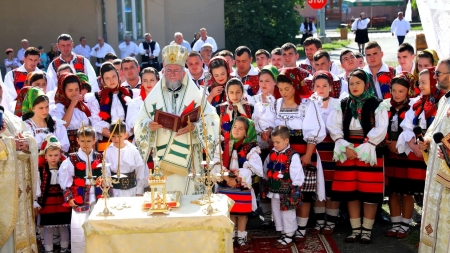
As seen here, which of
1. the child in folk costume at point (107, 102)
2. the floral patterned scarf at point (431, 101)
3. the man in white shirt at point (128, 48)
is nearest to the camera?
the floral patterned scarf at point (431, 101)

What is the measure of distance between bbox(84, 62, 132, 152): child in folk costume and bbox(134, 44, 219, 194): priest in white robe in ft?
4.59

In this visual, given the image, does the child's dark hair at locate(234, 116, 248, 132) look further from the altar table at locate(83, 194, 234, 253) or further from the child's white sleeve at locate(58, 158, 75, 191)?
the altar table at locate(83, 194, 234, 253)

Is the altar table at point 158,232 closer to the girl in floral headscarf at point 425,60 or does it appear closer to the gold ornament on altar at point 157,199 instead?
the gold ornament on altar at point 157,199

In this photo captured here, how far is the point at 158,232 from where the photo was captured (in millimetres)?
4594

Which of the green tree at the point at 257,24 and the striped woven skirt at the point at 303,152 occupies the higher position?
the green tree at the point at 257,24

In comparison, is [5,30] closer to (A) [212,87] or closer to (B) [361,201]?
(A) [212,87]

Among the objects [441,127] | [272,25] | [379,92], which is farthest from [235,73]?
[272,25]

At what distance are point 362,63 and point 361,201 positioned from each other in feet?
8.49

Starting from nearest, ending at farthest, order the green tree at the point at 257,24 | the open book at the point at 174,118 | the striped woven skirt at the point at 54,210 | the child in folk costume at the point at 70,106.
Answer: the open book at the point at 174,118 < the striped woven skirt at the point at 54,210 < the child in folk costume at the point at 70,106 < the green tree at the point at 257,24

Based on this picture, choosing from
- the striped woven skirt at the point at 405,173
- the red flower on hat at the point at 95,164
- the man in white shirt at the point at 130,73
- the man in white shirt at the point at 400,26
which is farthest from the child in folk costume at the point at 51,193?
the man in white shirt at the point at 400,26

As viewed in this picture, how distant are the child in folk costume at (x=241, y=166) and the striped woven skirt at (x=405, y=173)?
4.64 feet

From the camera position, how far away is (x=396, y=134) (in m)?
6.92

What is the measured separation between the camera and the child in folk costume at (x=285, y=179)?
260 inches

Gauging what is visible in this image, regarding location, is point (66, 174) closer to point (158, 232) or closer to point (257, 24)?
point (158, 232)
